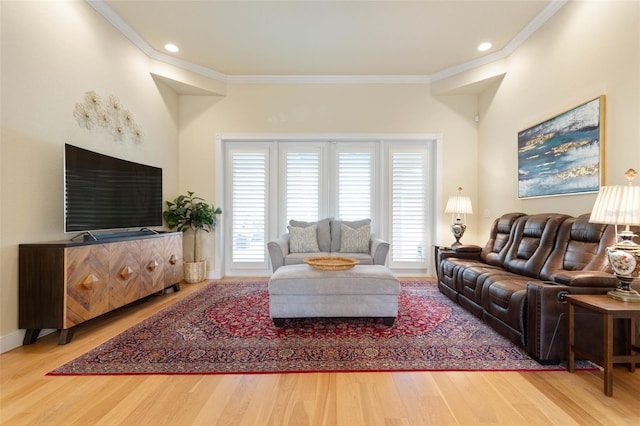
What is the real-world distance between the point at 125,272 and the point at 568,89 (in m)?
5.01

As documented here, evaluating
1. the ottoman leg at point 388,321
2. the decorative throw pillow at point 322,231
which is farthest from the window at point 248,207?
the ottoman leg at point 388,321

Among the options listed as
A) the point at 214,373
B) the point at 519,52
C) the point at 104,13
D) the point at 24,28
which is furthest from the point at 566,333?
the point at 104,13

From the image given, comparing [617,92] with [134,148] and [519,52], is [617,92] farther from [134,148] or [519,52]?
[134,148]

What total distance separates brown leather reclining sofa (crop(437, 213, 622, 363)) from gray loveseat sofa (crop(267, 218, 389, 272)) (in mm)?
932

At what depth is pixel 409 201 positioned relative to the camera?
16.2 ft

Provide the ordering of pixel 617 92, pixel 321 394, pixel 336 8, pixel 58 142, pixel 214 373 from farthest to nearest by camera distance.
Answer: pixel 336 8
pixel 58 142
pixel 617 92
pixel 214 373
pixel 321 394

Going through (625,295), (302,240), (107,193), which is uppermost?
(107,193)

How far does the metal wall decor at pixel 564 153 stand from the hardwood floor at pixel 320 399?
68.5 inches

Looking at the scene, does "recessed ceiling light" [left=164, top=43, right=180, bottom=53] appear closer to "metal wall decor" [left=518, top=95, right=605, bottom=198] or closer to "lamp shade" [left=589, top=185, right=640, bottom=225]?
"metal wall decor" [left=518, top=95, right=605, bottom=198]

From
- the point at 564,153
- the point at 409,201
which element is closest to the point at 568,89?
the point at 564,153

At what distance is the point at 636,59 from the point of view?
2.33 metres

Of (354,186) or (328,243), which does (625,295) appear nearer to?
(328,243)

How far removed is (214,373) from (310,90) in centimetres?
435

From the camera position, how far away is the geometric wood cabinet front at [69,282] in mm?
2326
